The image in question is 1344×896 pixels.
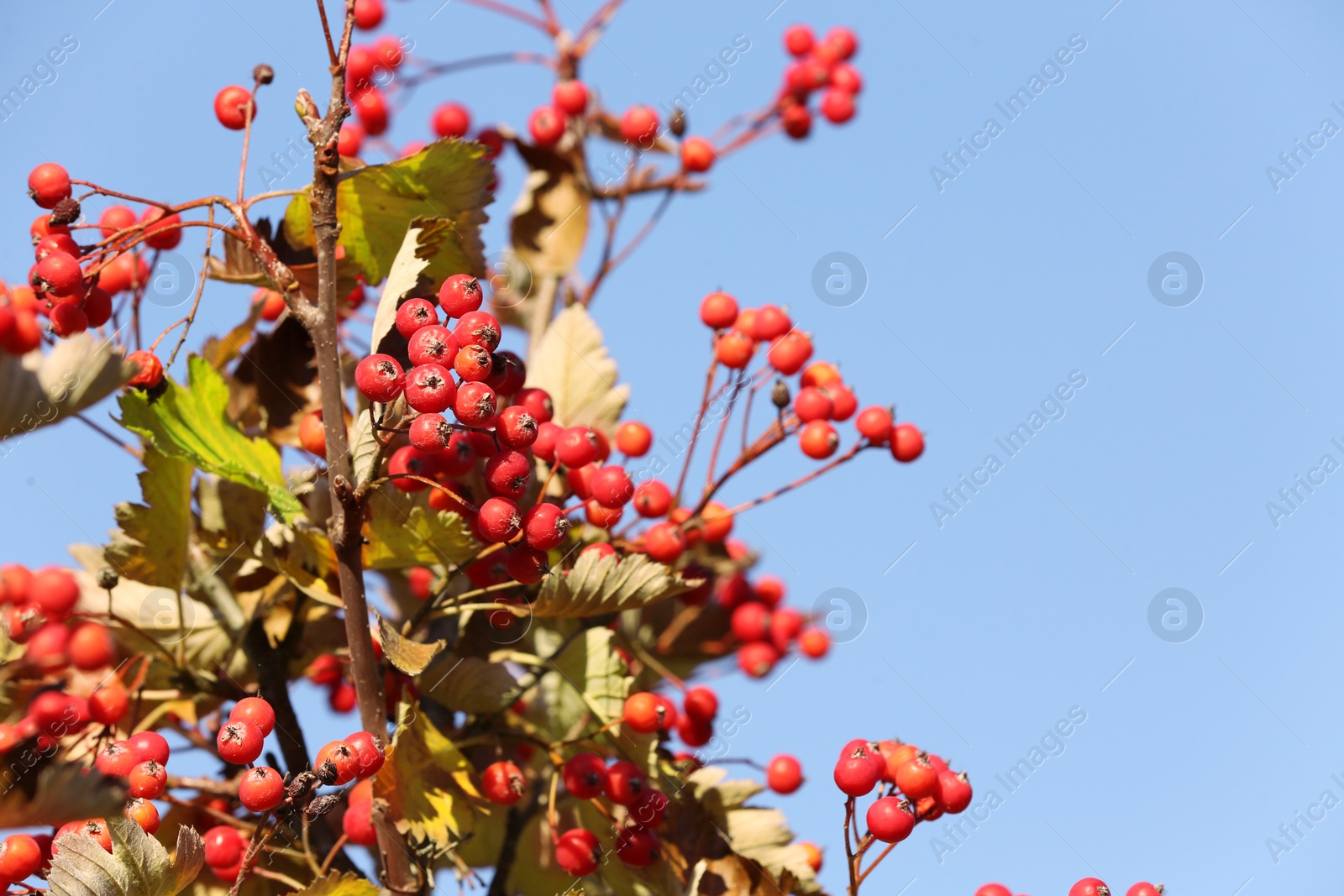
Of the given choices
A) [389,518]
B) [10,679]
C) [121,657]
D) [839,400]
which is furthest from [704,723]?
[10,679]

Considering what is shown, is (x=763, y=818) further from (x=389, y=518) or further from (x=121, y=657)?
(x=121, y=657)

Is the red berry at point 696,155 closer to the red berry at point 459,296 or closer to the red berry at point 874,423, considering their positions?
the red berry at point 874,423

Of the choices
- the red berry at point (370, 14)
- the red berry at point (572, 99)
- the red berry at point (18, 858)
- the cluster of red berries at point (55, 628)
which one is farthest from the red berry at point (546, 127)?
the red berry at point (18, 858)

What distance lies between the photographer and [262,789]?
6.08 ft

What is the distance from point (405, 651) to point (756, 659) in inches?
79.4

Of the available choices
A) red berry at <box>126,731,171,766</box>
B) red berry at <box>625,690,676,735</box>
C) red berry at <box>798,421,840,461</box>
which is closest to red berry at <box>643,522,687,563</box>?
red berry at <box>625,690,676,735</box>

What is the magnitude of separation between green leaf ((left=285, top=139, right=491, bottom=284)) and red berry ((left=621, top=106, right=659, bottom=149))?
1.55 m

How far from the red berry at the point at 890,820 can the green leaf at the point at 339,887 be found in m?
0.89

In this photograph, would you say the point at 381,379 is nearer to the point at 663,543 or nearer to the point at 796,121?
the point at 663,543

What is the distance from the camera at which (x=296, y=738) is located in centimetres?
240

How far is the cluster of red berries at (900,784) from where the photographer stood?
6.83 feet

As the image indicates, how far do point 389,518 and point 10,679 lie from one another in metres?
0.89

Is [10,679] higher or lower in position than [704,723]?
higher

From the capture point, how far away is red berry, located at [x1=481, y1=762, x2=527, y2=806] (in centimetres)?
236
